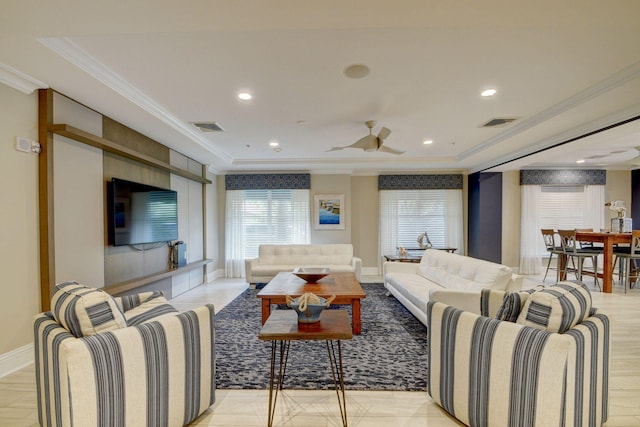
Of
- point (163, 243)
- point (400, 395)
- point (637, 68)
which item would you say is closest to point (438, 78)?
point (637, 68)

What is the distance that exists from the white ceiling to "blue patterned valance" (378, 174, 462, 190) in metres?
2.38

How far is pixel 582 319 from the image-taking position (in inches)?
65.1

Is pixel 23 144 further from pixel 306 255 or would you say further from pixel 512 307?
pixel 306 255

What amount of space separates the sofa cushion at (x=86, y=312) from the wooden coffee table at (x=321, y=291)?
5.69ft

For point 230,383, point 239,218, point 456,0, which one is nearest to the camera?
point 456,0

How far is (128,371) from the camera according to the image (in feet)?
4.76

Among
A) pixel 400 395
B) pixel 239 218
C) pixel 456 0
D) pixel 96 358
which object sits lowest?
pixel 400 395

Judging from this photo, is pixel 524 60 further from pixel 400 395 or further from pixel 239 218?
pixel 239 218

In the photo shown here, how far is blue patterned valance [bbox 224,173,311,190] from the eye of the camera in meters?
6.80

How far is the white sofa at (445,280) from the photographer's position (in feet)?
9.18

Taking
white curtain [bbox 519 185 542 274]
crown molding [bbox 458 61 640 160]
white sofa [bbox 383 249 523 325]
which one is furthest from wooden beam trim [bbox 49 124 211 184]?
white curtain [bbox 519 185 542 274]

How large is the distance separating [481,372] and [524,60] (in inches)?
93.0

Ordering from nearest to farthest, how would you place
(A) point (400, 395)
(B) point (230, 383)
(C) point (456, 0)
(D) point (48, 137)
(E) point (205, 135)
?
(C) point (456, 0)
(A) point (400, 395)
(B) point (230, 383)
(D) point (48, 137)
(E) point (205, 135)

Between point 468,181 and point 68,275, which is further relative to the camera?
point 468,181
